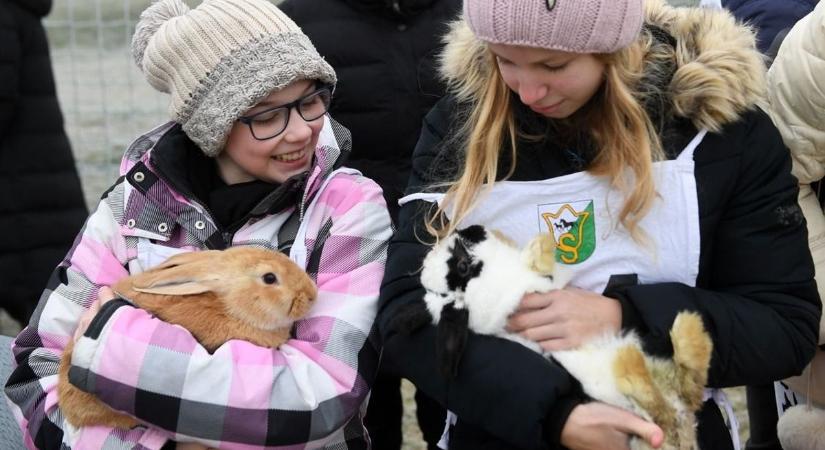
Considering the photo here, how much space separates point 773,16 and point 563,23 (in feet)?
4.51

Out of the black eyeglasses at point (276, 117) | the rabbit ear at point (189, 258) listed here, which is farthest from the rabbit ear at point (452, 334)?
the black eyeglasses at point (276, 117)

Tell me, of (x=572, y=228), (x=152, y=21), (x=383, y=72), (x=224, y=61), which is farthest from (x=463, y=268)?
(x=383, y=72)

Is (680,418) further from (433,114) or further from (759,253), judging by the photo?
(433,114)

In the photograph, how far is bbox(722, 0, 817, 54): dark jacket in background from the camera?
9.74ft

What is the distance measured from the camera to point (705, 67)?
199 cm

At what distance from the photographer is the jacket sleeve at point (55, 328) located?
221 cm

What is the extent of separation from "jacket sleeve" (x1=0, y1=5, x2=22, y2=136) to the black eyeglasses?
2.25m

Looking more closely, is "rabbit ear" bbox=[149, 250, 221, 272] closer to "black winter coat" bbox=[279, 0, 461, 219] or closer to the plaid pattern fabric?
the plaid pattern fabric

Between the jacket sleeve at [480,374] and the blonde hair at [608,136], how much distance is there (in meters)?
0.12

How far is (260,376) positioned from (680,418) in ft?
2.62

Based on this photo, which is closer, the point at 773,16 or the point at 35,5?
the point at 773,16

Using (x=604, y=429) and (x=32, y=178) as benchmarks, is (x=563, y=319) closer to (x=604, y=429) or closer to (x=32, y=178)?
(x=604, y=429)

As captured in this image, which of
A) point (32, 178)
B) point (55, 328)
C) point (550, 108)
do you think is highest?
point (550, 108)

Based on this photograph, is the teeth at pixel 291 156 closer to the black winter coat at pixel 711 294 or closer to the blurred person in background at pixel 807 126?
the black winter coat at pixel 711 294
